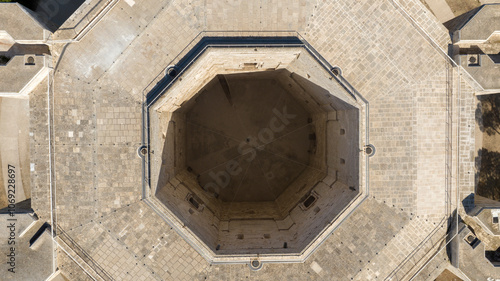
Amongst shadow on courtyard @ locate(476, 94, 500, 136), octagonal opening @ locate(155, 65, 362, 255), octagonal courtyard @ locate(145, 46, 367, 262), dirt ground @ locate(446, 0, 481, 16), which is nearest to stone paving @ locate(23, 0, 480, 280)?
octagonal courtyard @ locate(145, 46, 367, 262)

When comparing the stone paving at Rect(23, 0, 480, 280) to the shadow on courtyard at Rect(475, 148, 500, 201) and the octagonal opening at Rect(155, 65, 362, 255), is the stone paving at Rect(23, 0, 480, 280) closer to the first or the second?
the octagonal opening at Rect(155, 65, 362, 255)

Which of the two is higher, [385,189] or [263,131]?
[263,131]

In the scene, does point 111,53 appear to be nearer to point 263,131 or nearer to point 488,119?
point 263,131

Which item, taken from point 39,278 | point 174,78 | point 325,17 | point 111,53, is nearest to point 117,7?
point 111,53

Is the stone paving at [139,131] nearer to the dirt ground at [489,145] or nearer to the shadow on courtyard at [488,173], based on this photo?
the shadow on courtyard at [488,173]

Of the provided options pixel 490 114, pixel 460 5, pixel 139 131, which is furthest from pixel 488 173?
pixel 139 131

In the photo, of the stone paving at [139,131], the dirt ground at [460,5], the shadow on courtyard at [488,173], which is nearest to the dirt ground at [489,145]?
the shadow on courtyard at [488,173]

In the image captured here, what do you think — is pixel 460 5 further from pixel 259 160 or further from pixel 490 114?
pixel 259 160
